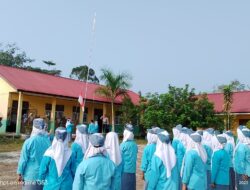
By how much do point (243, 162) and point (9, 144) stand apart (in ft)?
45.1

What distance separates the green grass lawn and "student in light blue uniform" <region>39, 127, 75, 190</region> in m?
11.7

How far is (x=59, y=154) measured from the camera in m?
5.17

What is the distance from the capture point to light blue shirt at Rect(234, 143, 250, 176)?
314 inches

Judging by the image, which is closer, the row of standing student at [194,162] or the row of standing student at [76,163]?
the row of standing student at [76,163]

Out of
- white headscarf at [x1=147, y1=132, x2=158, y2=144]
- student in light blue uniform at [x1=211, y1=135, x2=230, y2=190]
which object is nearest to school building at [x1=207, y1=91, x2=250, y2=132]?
white headscarf at [x1=147, y1=132, x2=158, y2=144]

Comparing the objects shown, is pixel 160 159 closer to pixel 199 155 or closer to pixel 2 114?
pixel 199 155

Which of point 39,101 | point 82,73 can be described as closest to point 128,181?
point 39,101

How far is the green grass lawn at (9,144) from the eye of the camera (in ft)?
53.8

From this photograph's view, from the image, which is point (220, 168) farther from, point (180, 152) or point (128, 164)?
point (128, 164)

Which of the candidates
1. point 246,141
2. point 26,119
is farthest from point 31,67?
point 246,141

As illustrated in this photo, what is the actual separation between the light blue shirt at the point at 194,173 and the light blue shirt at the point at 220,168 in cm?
122

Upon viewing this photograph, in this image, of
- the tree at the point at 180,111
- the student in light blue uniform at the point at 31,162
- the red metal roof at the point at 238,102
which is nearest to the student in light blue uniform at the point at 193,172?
the student in light blue uniform at the point at 31,162

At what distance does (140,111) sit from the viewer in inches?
972

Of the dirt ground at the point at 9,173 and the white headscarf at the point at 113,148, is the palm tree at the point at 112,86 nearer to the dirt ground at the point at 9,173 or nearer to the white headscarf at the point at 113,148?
the dirt ground at the point at 9,173
